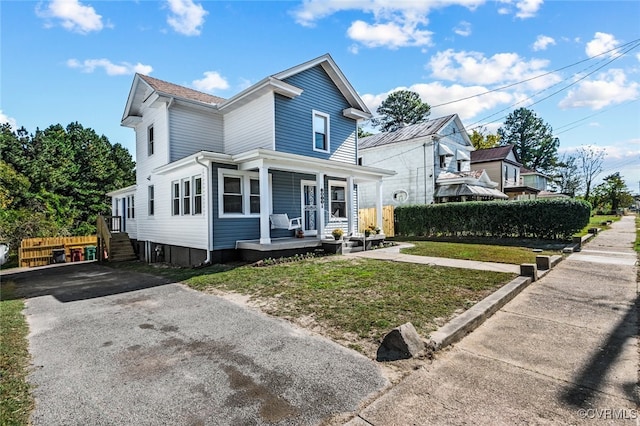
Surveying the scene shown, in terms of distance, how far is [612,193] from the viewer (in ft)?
143

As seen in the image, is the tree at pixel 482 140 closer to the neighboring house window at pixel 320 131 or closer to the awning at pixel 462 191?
the awning at pixel 462 191

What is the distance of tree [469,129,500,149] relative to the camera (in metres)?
46.2

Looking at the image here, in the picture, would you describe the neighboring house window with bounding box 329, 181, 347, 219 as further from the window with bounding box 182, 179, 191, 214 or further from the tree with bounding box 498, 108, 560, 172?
the tree with bounding box 498, 108, 560, 172

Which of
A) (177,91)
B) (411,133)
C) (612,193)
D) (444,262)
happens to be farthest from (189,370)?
(612,193)

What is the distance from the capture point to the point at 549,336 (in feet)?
13.7

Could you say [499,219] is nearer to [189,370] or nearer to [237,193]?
[237,193]

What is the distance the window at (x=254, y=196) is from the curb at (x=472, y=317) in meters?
8.08

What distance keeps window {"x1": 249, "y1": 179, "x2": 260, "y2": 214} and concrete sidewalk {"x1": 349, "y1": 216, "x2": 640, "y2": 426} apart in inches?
329

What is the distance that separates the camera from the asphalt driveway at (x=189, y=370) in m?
2.68

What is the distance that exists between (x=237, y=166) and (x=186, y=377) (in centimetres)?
866

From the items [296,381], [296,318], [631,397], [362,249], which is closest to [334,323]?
[296,318]

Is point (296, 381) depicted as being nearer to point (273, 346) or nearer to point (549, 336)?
point (273, 346)

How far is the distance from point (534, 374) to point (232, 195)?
9683 millimetres

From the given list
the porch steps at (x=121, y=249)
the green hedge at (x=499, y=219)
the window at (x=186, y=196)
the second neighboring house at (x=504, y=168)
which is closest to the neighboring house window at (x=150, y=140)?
the window at (x=186, y=196)
